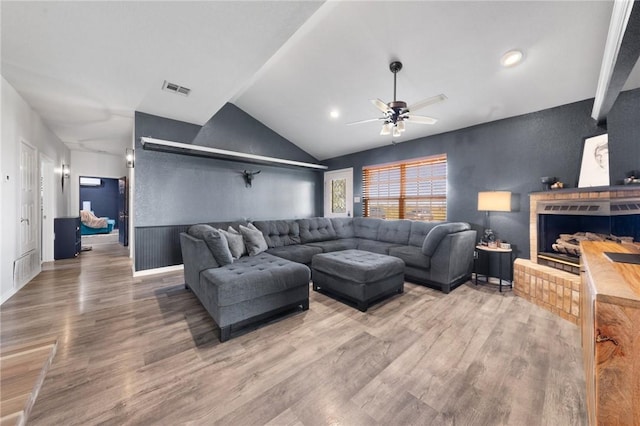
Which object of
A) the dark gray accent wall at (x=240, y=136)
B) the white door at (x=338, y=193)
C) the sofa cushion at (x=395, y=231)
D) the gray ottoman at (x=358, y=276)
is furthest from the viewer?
the white door at (x=338, y=193)

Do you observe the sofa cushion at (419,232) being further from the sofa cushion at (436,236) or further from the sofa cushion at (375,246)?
the sofa cushion at (436,236)

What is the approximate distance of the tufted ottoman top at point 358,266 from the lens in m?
2.71

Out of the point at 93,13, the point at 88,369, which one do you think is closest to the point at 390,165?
the point at 93,13

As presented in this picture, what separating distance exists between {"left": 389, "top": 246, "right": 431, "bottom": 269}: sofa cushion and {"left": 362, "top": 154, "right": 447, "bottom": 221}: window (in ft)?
A: 4.26

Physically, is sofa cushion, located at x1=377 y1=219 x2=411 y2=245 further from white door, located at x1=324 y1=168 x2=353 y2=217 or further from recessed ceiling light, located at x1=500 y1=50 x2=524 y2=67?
recessed ceiling light, located at x1=500 y1=50 x2=524 y2=67

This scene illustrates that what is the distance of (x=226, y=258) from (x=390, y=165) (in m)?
4.11

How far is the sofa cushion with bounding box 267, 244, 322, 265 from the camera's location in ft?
12.1

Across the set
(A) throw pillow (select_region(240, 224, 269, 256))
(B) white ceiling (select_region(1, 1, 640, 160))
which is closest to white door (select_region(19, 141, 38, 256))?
(B) white ceiling (select_region(1, 1, 640, 160))

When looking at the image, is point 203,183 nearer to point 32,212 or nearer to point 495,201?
point 32,212

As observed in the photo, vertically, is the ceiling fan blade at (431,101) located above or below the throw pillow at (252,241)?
above

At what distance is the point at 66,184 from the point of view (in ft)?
20.3

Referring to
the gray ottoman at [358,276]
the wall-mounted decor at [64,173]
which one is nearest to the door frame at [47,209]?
the wall-mounted decor at [64,173]

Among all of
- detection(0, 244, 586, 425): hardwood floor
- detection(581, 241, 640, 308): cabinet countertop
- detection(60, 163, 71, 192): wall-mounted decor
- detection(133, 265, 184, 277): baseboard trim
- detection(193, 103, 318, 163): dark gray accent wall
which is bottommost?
detection(0, 244, 586, 425): hardwood floor

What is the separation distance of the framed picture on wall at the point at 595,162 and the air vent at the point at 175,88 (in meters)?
5.39
